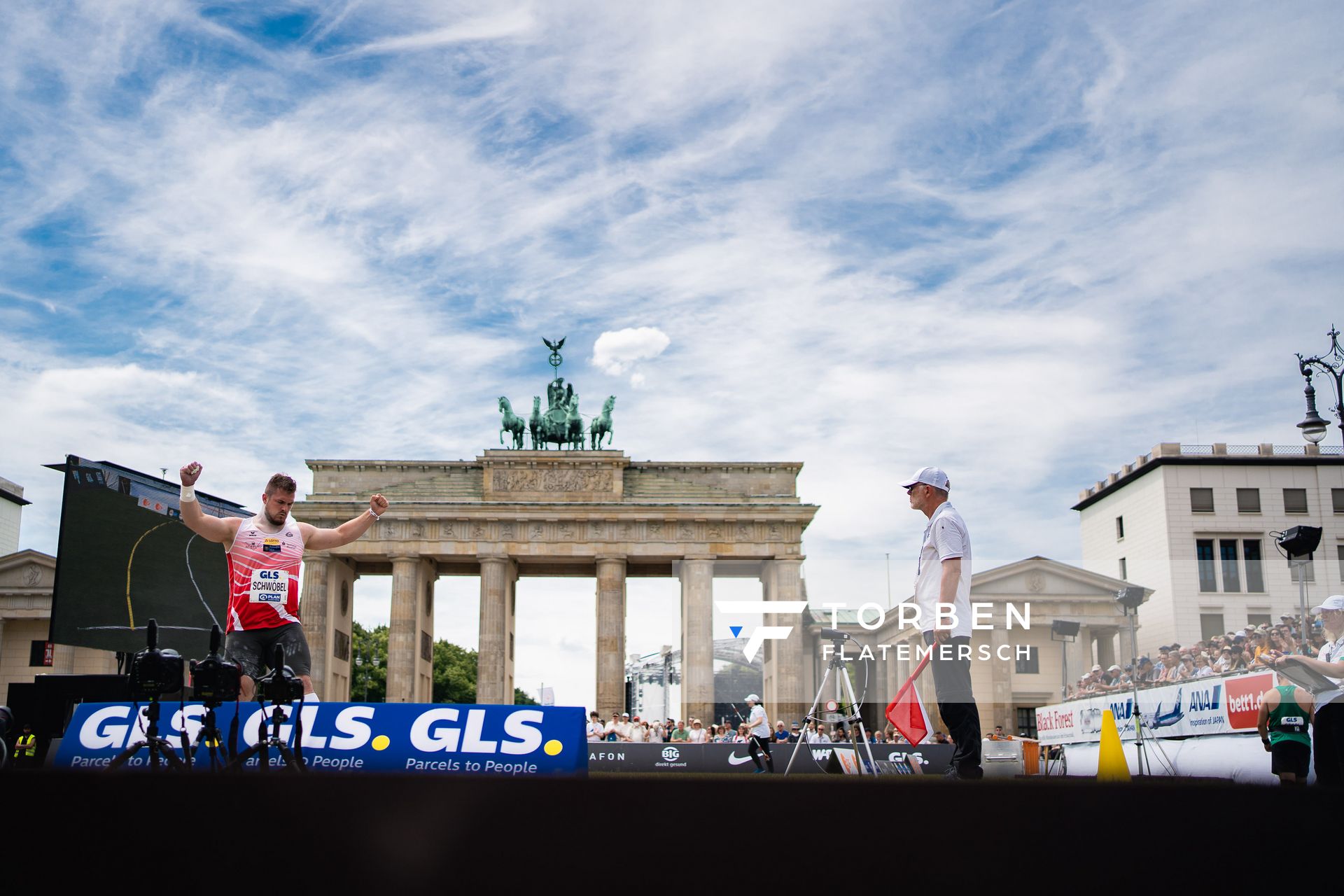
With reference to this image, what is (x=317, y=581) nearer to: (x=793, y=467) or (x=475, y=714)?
(x=793, y=467)

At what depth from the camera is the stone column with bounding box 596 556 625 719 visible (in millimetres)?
61750

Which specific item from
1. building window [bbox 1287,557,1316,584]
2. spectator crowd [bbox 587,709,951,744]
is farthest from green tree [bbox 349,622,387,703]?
building window [bbox 1287,557,1316,584]

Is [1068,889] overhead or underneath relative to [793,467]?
underneath

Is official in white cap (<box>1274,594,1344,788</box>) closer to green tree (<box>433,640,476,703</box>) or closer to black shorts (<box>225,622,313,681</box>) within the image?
black shorts (<box>225,622,313,681</box>)

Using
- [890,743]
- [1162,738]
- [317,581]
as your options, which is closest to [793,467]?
[317,581]

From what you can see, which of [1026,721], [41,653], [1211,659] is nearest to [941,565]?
[1211,659]

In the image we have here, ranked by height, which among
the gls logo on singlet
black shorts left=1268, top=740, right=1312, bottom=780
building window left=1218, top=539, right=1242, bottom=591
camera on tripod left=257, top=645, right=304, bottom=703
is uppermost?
building window left=1218, top=539, right=1242, bottom=591

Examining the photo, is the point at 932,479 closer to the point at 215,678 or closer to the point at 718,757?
the point at 215,678

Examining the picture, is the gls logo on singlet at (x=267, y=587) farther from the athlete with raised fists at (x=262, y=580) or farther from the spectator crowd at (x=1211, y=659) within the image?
the spectator crowd at (x=1211, y=659)

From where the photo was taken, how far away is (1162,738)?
53.9 feet

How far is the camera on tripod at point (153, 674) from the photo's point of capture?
669 centimetres

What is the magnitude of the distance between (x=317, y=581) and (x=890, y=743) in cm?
4093

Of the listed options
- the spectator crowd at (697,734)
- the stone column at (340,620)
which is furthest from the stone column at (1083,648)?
the stone column at (340,620)

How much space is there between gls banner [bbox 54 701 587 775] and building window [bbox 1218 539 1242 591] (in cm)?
5677
